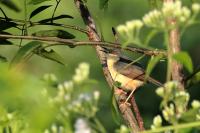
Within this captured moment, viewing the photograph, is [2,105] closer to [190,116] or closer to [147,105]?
[190,116]

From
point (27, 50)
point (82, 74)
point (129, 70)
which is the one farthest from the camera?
point (129, 70)

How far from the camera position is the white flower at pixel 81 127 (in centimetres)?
142

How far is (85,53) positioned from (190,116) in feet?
25.6

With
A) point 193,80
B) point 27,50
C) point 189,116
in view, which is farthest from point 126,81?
point 189,116

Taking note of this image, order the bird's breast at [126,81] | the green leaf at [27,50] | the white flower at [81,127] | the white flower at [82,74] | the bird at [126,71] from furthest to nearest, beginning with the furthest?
the bird at [126,71] < the bird's breast at [126,81] < the green leaf at [27,50] < the white flower at [82,74] < the white flower at [81,127]

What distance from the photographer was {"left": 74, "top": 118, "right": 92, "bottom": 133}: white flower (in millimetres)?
1420

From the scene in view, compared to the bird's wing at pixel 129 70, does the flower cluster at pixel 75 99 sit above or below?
above

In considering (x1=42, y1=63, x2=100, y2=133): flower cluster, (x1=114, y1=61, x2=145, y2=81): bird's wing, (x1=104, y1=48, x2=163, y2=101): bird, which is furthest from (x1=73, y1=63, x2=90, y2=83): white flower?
(x1=114, y1=61, x2=145, y2=81): bird's wing

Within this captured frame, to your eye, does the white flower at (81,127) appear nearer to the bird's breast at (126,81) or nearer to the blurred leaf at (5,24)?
the blurred leaf at (5,24)

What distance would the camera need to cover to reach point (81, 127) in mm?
1443

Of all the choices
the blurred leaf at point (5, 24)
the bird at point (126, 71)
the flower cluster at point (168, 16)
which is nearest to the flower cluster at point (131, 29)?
the flower cluster at point (168, 16)

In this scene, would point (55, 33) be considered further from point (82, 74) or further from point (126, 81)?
point (126, 81)

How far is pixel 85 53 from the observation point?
30.3 feet

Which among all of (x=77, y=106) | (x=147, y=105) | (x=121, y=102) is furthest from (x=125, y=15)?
(x=77, y=106)
